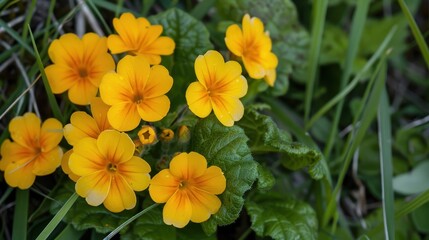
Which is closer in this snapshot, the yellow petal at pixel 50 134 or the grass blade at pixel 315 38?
the yellow petal at pixel 50 134

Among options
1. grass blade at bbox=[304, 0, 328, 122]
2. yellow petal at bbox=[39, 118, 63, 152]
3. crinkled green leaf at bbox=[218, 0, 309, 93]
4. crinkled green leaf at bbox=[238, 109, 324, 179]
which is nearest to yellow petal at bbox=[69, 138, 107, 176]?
yellow petal at bbox=[39, 118, 63, 152]

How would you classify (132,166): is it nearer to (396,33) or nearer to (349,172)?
(349,172)

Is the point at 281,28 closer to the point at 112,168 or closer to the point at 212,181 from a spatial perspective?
the point at 212,181

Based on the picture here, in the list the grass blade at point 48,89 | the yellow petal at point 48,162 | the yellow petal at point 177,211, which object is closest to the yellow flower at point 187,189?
the yellow petal at point 177,211

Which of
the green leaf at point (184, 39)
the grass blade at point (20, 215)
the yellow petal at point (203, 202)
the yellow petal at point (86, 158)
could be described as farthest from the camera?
the green leaf at point (184, 39)

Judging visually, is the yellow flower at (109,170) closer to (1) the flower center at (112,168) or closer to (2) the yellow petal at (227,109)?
(1) the flower center at (112,168)
